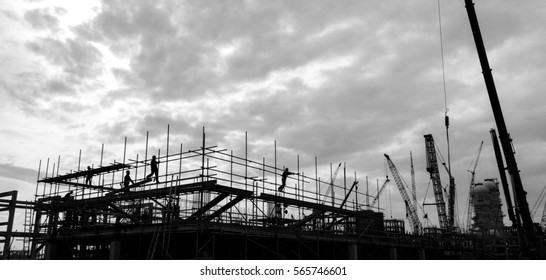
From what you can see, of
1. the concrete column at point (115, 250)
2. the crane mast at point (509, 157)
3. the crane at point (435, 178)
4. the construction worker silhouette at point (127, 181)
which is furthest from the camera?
the crane at point (435, 178)

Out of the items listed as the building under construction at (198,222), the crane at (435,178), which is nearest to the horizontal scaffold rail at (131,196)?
the building under construction at (198,222)

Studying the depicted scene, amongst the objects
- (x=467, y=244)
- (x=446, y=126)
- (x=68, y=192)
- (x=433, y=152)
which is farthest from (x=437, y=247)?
(x=433, y=152)

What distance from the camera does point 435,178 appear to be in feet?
327

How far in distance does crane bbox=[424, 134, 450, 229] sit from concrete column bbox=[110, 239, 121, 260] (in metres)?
75.3

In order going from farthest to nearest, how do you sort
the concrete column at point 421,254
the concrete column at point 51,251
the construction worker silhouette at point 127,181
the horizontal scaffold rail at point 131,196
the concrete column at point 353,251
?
the concrete column at point 421,254, the concrete column at point 353,251, the concrete column at point 51,251, the construction worker silhouette at point 127,181, the horizontal scaffold rail at point 131,196

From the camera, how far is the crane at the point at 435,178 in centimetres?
9862

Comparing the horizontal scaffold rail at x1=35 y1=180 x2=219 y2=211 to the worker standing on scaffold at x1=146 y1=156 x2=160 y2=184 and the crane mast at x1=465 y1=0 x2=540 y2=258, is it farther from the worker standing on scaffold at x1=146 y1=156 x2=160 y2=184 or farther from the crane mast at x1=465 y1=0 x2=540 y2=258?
the crane mast at x1=465 y1=0 x2=540 y2=258

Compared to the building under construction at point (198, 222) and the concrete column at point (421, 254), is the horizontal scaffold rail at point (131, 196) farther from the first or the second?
the concrete column at point (421, 254)

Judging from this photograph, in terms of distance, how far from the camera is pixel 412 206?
336 feet

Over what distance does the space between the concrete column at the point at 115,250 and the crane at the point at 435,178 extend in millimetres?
75270

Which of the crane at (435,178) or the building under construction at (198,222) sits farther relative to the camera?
the crane at (435,178)
